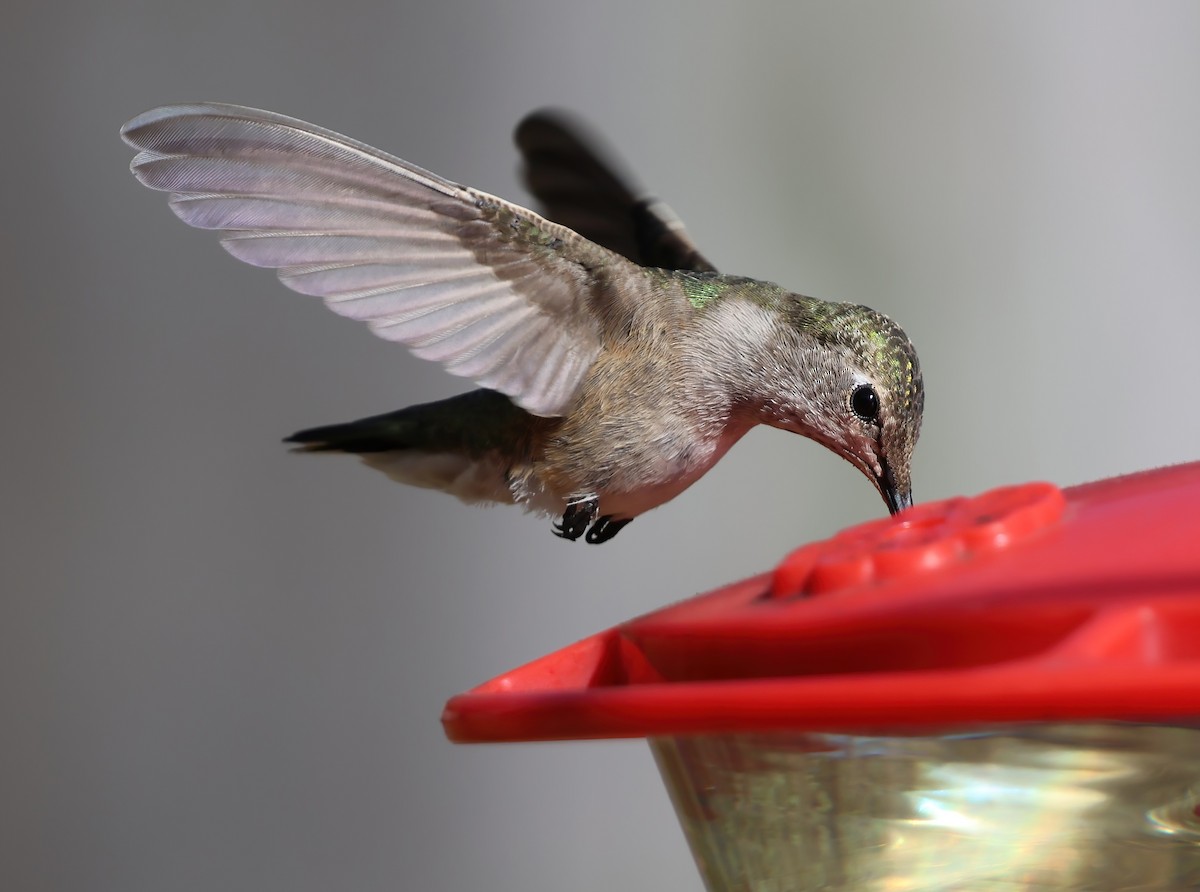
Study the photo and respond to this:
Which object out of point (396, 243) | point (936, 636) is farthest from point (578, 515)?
point (936, 636)

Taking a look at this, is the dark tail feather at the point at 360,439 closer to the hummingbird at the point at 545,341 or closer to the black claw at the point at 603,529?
the hummingbird at the point at 545,341

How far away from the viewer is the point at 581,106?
8.52ft

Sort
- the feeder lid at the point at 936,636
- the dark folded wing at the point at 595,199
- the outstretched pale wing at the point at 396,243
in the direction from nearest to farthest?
1. the feeder lid at the point at 936,636
2. the outstretched pale wing at the point at 396,243
3. the dark folded wing at the point at 595,199

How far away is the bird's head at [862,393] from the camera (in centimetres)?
144

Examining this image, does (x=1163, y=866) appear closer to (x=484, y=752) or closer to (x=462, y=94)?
(x=484, y=752)

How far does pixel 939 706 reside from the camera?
1.38ft

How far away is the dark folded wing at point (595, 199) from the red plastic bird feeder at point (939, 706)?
1.23 meters

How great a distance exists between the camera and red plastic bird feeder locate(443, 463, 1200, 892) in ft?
1.49

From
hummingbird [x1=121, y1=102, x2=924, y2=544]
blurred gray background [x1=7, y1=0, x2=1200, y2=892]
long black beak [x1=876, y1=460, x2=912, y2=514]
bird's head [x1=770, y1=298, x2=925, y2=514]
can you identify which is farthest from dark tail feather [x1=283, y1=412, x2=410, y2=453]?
blurred gray background [x1=7, y1=0, x2=1200, y2=892]

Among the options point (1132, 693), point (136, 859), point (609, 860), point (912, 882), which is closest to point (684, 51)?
point (609, 860)

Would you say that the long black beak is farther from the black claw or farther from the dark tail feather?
the dark tail feather

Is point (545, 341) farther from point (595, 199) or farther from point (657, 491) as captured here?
point (595, 199)


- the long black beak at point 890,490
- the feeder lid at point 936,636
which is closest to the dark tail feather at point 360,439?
the long black beak at point 890,490

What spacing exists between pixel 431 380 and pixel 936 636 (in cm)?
199
